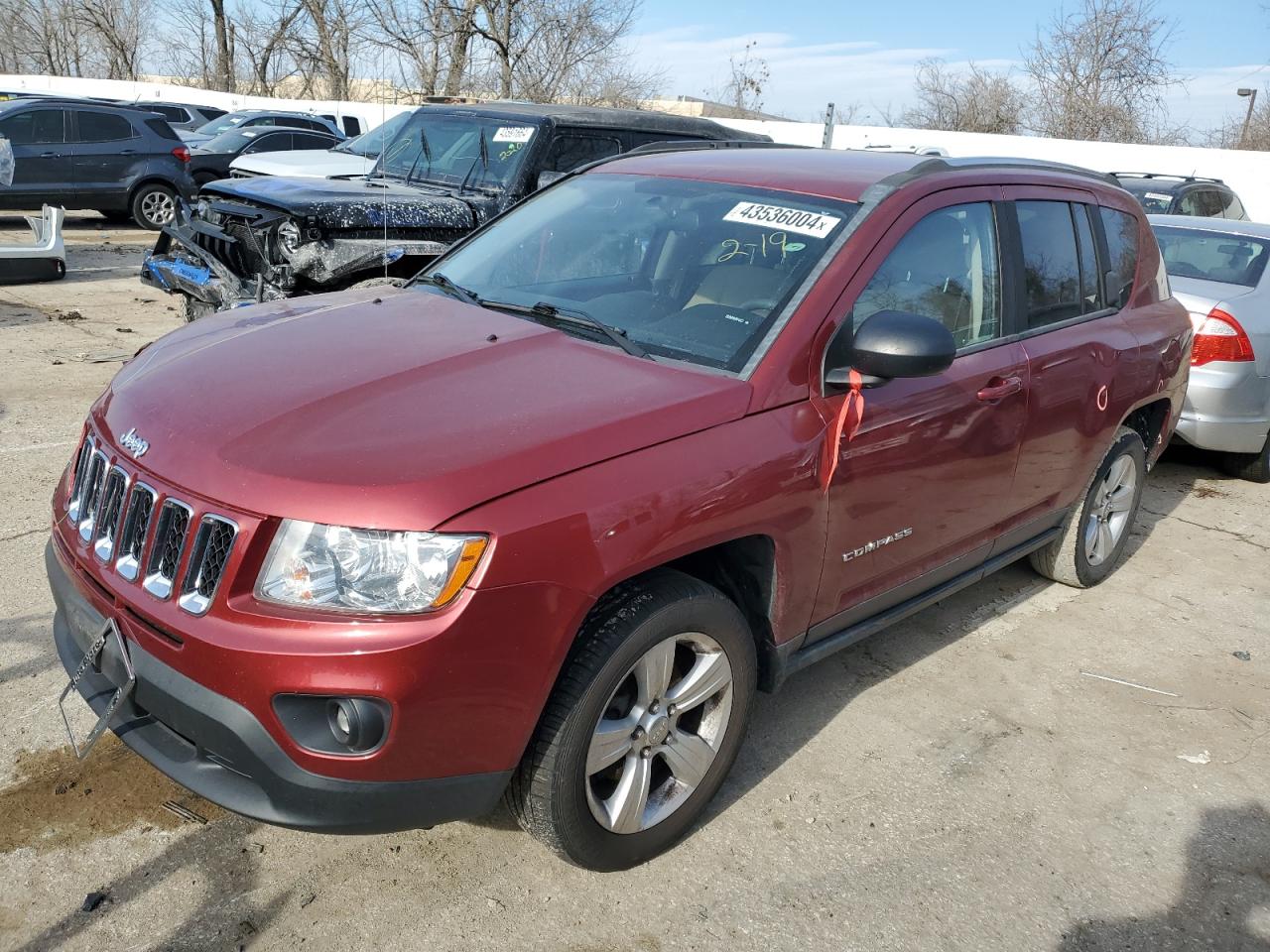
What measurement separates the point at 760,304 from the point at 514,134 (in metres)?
4.98

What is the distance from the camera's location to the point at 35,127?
14.5m

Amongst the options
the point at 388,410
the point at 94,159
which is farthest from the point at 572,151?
the point at 94,159

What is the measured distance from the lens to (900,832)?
3141 millimetres

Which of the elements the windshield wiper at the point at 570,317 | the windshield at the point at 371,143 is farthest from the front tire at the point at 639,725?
the windshield at the point at 371,143

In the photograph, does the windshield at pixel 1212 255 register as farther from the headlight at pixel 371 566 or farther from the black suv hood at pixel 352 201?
the headlight at pixel 371 566

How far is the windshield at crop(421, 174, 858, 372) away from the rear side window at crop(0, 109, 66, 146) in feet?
43.9

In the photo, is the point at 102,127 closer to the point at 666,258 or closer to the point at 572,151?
the point at 572,151

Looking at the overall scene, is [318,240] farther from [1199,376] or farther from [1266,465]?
[1266,465]

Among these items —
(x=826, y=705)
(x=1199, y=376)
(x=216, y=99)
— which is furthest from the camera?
(x=216, y=99)

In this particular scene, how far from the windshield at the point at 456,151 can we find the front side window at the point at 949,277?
4458mm

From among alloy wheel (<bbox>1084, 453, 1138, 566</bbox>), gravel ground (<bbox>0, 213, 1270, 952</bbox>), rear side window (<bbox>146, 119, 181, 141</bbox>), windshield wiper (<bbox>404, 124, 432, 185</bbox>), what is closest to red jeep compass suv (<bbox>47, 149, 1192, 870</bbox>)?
gravel ground (<bbox>0, 213, 1270, 952</bbox>)

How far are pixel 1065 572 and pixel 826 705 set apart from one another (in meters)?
1.76

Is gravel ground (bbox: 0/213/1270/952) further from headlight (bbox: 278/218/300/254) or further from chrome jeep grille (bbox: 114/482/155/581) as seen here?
headlight (bbox: 278/218/300/254)

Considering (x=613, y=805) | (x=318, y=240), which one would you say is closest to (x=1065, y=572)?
(x=613, y=805)
